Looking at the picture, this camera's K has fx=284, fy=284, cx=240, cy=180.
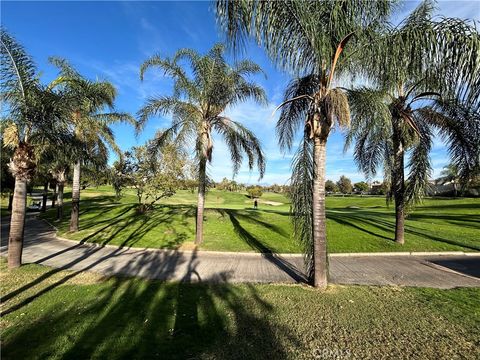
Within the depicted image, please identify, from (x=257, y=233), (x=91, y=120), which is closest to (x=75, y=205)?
Answer: (x=91, y=120)

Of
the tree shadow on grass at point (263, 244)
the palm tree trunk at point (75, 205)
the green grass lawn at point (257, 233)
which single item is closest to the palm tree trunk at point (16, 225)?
the green grass lawn at point (257, 233)

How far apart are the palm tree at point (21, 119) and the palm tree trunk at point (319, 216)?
318 inches

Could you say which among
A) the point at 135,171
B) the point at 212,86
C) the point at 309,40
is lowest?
the point at 135,171

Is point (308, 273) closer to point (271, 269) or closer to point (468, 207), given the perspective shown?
point (271, 269)

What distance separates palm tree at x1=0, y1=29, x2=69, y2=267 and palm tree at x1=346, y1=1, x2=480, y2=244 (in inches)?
357

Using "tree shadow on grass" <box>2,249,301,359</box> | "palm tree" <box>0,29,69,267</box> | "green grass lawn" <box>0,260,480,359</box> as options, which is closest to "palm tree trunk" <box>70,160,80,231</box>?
"palm tree" <box>0,29,69,267</box>

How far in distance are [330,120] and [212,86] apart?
20.9 ft

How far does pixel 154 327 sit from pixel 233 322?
1336mm

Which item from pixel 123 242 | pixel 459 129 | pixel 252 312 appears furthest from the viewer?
pixel 123 242

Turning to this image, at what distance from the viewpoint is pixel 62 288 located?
6902 mm

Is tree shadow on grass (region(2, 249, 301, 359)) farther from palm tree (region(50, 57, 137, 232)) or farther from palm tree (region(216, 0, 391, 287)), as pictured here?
palm tree (region(50, 57, 137, 232))

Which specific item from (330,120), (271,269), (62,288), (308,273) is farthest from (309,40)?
(62,288)

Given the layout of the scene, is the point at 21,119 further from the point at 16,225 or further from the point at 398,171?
the point at 398,171

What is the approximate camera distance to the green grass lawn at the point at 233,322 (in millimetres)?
4039
